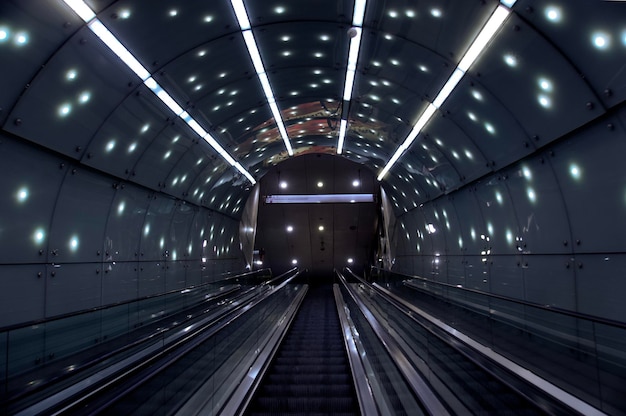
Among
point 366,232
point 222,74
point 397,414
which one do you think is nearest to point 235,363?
point 397,414

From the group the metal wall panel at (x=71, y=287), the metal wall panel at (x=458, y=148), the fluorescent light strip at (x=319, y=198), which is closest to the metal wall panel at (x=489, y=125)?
the metal wall panel at (x=458, y=148)

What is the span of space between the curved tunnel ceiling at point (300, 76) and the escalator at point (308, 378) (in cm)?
437

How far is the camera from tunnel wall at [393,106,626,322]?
532 centimetres

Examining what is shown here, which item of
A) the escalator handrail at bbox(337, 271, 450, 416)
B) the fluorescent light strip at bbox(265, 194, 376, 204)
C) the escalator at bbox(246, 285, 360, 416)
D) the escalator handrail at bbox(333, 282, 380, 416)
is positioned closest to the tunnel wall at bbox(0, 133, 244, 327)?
the escalator at bbox(246, 285, 360, 416)

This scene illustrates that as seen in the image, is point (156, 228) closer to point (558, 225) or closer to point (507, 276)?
point (507, 276)

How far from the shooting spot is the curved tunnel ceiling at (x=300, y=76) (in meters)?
4.91

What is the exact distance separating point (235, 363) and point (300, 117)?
8.61 meters

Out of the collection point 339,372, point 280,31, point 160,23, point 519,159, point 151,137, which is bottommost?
point 339,372

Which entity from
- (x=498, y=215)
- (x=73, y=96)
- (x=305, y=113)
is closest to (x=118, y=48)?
(x=73, y=96)

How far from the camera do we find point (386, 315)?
26.1 ft

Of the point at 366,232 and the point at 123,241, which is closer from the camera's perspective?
the point at 123,241

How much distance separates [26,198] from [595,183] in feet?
25.0

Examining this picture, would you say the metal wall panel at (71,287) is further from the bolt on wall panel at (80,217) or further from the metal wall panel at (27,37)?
the metal wall panel at (27,37)

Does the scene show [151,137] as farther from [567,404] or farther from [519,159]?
[567,404]
